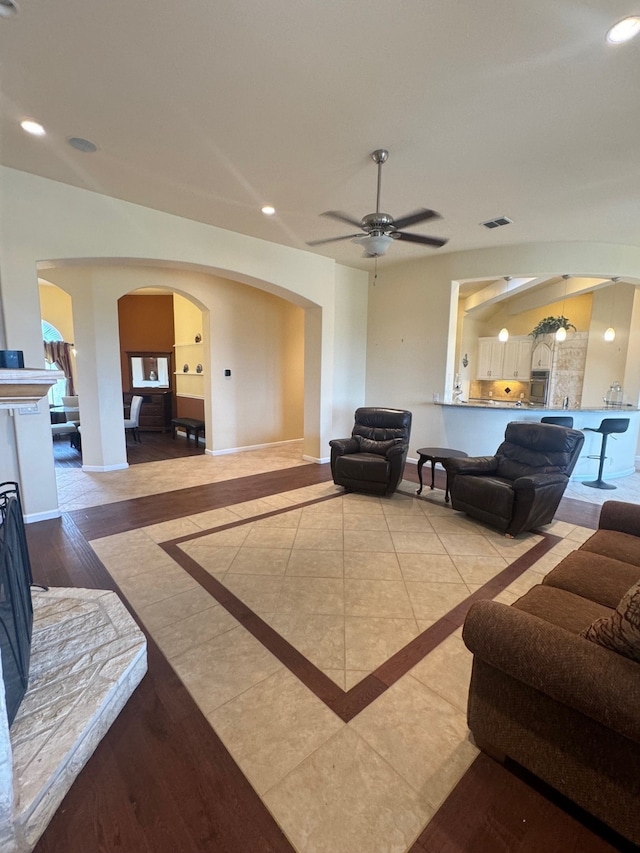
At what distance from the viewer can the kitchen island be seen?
543 cm

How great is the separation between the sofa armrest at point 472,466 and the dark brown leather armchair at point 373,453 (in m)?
0.63

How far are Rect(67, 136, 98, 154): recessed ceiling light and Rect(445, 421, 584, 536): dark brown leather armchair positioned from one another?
4.24m

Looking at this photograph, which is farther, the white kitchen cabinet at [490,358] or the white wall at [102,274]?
the white kitchen cabinet at [490,358]

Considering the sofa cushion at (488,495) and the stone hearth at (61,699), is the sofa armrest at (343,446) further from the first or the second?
the stone hearth at (61,699)

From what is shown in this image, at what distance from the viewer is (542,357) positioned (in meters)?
8.16

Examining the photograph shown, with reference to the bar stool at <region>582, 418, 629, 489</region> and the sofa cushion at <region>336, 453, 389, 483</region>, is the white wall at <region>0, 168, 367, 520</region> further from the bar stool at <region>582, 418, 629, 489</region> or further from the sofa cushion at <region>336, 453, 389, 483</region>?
the bar stool at <region>582, 418, 629, 489</region>

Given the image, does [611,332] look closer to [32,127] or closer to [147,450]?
[32,127]

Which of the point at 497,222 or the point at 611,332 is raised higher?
the point at 497,222

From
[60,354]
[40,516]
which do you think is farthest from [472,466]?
[60,354]

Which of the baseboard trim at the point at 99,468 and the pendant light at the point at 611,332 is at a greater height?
the pendant light at the point at 611,332

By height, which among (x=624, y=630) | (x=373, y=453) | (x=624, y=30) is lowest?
(x=373, y=453)

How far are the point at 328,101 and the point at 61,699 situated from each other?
3.56 meters

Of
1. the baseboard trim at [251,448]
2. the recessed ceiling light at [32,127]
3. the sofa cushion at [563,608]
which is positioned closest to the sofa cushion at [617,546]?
the sofa cushion at [563,608]

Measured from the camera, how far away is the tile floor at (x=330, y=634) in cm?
142
